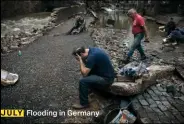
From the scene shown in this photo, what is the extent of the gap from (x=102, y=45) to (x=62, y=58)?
10.0 ft

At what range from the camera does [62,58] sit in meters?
10.7

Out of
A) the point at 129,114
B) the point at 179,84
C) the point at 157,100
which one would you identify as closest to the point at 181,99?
the point at 157,100

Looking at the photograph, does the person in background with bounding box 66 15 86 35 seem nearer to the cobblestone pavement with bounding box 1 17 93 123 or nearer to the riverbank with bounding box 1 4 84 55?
the riverbank with bounding box 1 4 84 55

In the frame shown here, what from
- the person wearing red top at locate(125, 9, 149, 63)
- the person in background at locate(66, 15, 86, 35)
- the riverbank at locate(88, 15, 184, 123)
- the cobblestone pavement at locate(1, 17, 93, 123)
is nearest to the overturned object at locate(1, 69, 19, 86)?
the cobblestone pavement at locate(1, 17, 93, 123)

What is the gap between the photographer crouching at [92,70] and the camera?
576 centimetres

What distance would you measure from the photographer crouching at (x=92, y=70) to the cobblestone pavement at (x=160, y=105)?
0.97 metres

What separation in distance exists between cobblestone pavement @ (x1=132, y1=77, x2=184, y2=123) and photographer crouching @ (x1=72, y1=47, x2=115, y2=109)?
0.97 m

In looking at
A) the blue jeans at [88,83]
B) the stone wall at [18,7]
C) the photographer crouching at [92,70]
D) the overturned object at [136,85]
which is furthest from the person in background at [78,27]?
the stone wall at [18,7]

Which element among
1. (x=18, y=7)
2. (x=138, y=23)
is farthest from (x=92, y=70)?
(x=18, y=7)

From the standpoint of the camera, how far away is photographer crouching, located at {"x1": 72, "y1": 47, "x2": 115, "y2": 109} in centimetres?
576

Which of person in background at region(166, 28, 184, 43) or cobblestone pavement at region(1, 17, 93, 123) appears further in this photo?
person in background at region(166, 28, 184, 43)

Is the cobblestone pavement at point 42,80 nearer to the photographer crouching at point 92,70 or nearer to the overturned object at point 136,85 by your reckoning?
the photographer crouching at point 92,70

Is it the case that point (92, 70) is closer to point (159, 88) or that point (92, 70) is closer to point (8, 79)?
point (159, 88)

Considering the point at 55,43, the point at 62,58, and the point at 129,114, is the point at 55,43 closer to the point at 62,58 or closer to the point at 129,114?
the point at 62,58
